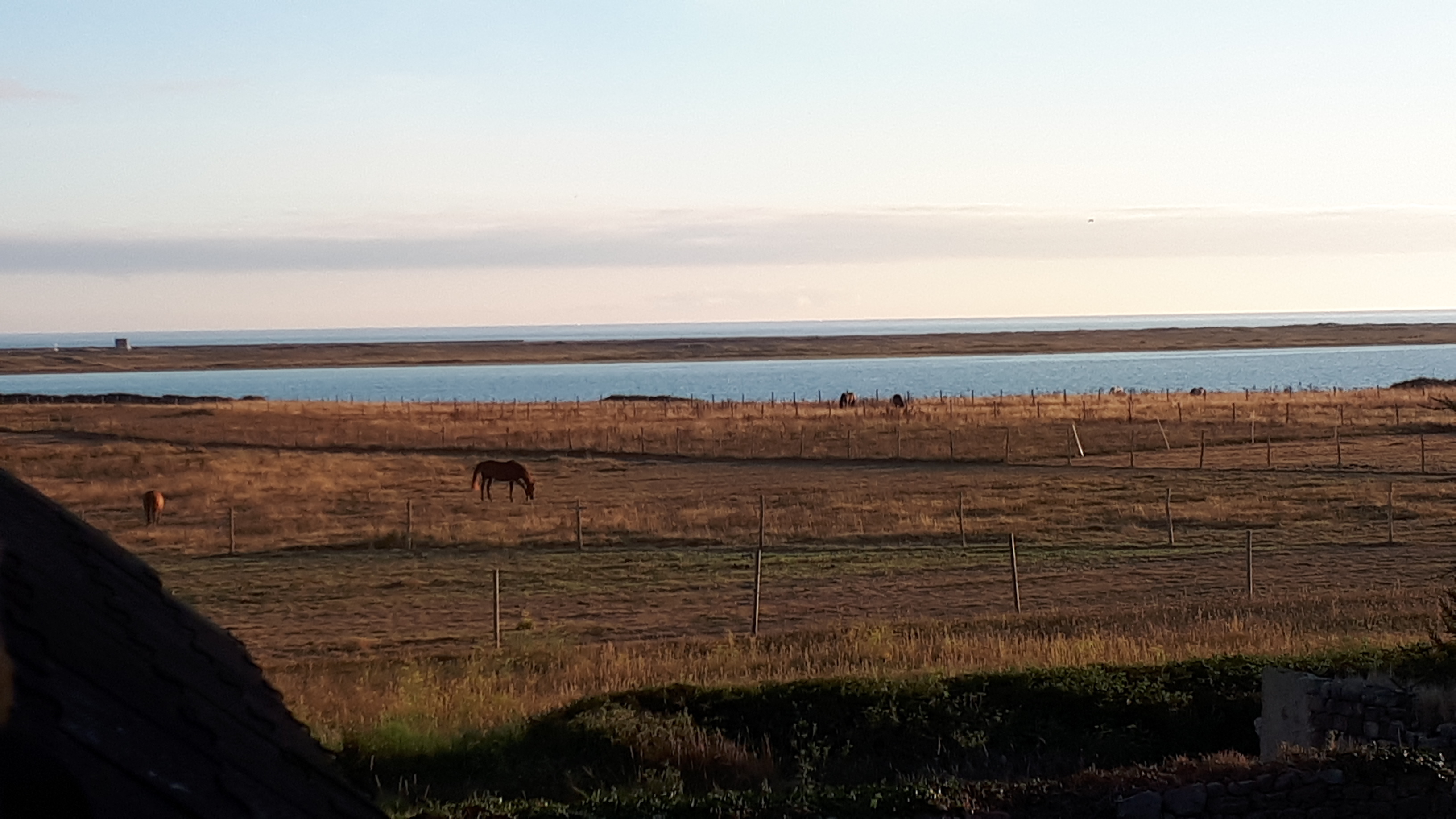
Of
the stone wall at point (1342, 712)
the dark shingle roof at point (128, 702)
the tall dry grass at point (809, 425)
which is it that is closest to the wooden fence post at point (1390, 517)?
the tall dry grass at point (809, 425)

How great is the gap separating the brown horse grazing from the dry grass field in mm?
1288

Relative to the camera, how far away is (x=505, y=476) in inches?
1736

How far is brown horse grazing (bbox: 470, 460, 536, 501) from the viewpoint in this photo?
4381 centimetres

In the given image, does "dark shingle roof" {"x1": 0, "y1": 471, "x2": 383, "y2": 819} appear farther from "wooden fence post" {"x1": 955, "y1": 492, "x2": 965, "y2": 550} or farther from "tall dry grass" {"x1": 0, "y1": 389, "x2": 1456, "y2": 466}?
"tall dry grass" {"x1": 0, "y1": 389, "x2": 1456, "y2": 466}

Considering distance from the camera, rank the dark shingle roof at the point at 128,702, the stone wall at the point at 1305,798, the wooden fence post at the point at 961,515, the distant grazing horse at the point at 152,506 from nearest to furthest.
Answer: the dark shingle roof at the point at 128,702
the stone wall at the point at 1305,798
the wooden fence post at the point at 961,515
the distant grazing horse at the point at 152,506

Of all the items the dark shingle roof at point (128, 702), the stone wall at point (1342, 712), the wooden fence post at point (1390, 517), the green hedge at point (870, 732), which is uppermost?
the dark shingle roof at point (128, 702)

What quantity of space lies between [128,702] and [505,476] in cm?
4254

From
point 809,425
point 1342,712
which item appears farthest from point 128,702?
point 809,425

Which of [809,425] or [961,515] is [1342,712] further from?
[809,425]

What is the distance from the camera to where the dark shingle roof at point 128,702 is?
1622 millimetres

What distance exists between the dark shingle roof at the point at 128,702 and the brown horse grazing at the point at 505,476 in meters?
40.5

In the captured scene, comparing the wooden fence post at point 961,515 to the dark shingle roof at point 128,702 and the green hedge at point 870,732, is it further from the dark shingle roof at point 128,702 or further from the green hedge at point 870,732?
the dark shingle roof at point 128,702

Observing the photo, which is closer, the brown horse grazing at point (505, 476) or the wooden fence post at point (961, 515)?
the wooden fence post at point (961, 515)

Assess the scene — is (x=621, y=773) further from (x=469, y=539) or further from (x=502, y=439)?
(x=502, y=439)
